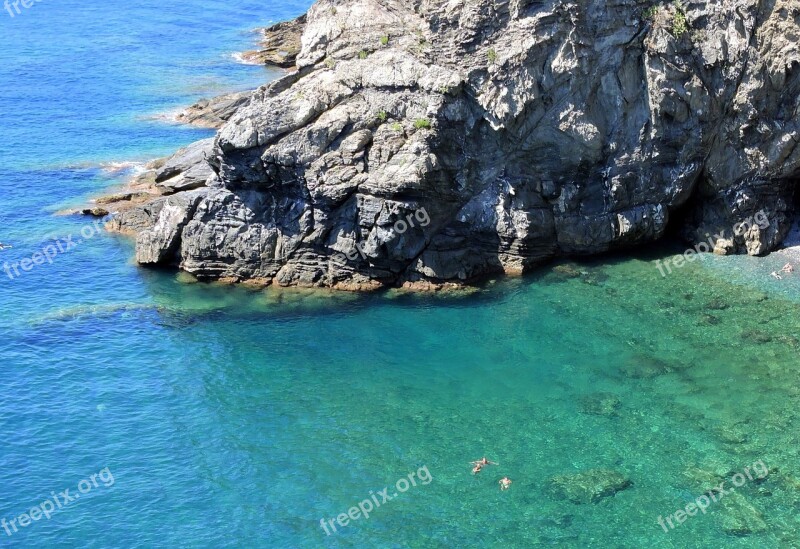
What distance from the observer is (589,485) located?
35844mm

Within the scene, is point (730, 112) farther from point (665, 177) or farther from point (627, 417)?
point (627, 417)

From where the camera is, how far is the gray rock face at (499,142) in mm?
47562

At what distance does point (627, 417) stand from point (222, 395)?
20021 millimetres

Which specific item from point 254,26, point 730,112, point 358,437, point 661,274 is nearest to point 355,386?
point 358,437

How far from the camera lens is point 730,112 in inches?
1922

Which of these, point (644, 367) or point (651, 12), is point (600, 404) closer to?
point (644, 367)

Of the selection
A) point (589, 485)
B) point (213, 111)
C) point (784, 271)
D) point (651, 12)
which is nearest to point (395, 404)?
point (589, 485)

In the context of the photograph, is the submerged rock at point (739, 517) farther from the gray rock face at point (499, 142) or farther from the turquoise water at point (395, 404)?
the gray rock face at point (499, 142)

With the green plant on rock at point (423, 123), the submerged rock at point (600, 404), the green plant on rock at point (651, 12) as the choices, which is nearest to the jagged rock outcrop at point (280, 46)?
the green plant on rock at point (423, 123)

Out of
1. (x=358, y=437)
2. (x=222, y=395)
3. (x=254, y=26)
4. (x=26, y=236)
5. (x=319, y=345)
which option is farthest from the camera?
(x=254, y=26)

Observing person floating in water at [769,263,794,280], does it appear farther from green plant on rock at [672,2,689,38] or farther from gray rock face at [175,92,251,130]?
gray rock face at [175,92,251,130]

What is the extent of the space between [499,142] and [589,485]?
21.5 meters

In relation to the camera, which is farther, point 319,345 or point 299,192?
point 299,192

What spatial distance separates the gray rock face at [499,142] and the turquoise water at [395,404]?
2464mm
